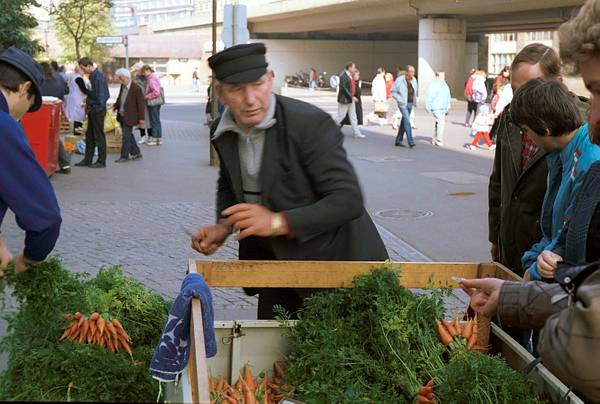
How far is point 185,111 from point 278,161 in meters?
35.1

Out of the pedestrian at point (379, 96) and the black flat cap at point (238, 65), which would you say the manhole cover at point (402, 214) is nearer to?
the black flat cap at point (238, 65)

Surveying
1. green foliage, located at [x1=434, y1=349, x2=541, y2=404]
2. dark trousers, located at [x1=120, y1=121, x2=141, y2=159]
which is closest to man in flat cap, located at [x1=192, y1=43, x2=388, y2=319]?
green foliage, located at [x1=434, y1=349, x2=541, y2=404]

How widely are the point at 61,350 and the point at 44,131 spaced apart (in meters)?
10.9

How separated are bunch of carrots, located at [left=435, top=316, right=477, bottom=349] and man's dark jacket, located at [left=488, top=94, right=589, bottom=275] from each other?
74 cm

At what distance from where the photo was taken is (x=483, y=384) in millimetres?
3387

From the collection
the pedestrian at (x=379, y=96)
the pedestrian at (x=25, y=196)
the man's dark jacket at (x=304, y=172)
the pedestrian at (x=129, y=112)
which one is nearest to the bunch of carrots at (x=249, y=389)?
A: the man's dark jacket at (x=304, y=172)

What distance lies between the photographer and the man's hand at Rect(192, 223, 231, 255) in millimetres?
3882

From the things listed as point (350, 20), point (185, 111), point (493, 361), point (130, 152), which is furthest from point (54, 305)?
point (350, 20)

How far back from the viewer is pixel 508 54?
3644 inches

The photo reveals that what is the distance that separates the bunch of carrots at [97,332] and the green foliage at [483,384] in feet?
4.71

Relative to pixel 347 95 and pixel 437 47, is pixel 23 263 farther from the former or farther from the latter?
pixel 437 47

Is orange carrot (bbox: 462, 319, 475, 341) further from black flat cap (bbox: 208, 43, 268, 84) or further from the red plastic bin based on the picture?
the red plastic bin

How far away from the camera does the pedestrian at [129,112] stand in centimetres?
1764

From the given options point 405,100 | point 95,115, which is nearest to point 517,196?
point 95,115
